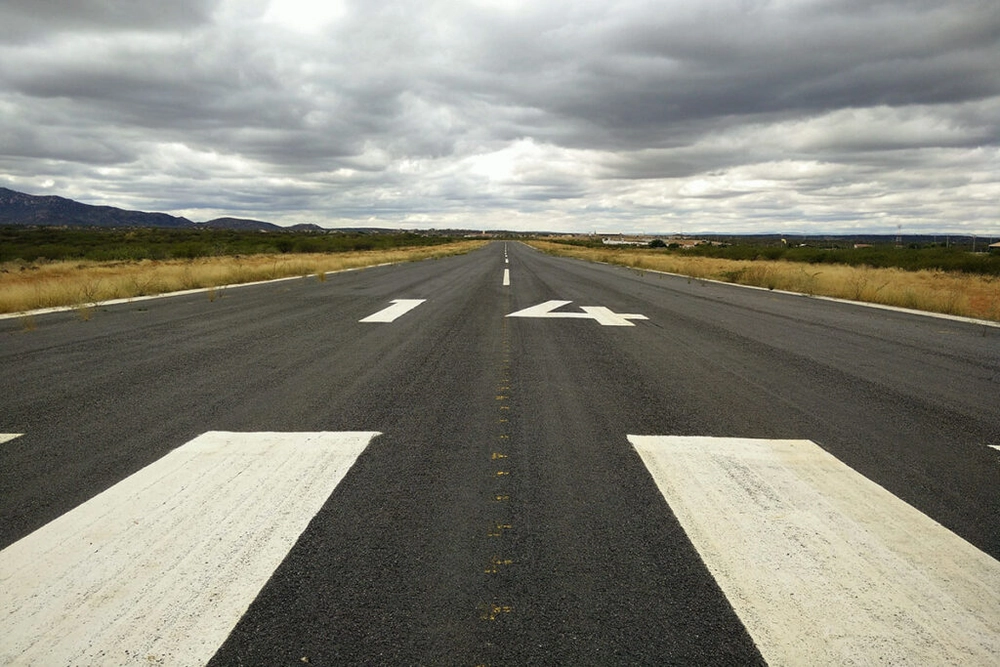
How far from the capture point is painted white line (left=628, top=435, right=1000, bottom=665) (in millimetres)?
1774

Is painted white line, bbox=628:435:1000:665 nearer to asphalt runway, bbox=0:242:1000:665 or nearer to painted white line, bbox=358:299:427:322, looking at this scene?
asphalt runway, bbox=0:242:1000:665

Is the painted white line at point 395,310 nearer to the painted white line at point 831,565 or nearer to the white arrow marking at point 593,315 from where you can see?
the white arrow marking at point 593,315

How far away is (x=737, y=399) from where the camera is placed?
478 centimetres

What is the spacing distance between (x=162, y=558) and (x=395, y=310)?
8.76m

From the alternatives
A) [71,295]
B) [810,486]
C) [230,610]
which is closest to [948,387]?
[810,486]

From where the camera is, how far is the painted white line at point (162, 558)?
69.3 inches

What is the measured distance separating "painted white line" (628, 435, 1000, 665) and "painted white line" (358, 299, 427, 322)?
714cm

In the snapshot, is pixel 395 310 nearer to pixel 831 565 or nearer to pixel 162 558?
pixel 162 558

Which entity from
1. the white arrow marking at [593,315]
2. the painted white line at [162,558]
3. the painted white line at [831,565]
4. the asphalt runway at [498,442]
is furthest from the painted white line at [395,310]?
the painted white line at [831,565]

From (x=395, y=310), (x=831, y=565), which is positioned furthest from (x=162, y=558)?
(x=395, y=310)

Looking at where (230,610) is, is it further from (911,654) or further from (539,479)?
(911,654)

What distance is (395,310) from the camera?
10844mm

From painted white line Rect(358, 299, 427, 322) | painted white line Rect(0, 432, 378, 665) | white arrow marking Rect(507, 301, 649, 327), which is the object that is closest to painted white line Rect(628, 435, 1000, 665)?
painted white line Rect(0, 432, 378, 665)

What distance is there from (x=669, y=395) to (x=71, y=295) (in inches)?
593
